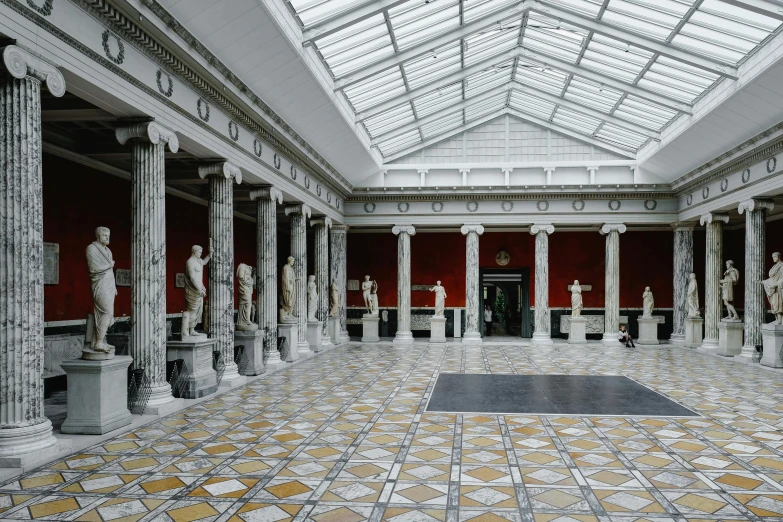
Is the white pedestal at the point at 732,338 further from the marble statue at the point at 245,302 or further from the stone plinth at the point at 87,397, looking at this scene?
the stone plinth at the point at 87,397

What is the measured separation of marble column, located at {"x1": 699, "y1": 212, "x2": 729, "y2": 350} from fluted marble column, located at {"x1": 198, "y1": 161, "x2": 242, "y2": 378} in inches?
576

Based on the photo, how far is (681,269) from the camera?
20922 millimetres

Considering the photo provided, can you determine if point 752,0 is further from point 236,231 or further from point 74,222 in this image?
point 236,231

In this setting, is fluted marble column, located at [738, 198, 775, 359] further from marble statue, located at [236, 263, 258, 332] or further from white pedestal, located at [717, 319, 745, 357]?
marble statue, located at [236, 263, 258, 332]

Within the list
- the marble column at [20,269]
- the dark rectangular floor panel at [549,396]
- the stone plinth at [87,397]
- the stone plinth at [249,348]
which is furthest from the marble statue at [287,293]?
the marble column at [20,269]

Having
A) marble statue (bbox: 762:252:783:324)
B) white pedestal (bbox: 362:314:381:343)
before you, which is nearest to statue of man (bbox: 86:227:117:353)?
white pedestal (bbox: 362:314:381:343)

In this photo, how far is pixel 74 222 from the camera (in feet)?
35.4

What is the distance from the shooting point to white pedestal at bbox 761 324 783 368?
547 inches

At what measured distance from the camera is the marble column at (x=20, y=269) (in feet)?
Answer: 18.9

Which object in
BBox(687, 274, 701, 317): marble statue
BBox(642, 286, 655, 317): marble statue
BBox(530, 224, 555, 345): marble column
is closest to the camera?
BBox(687, 274, 701, 317): marble statue

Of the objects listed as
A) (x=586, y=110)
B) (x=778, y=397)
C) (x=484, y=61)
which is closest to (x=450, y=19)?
(x=484, y=61)

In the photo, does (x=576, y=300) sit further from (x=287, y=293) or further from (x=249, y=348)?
(x=249, y=348)

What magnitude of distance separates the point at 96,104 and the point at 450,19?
836cm

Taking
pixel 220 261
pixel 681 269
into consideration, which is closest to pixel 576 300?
pixel 681 269
